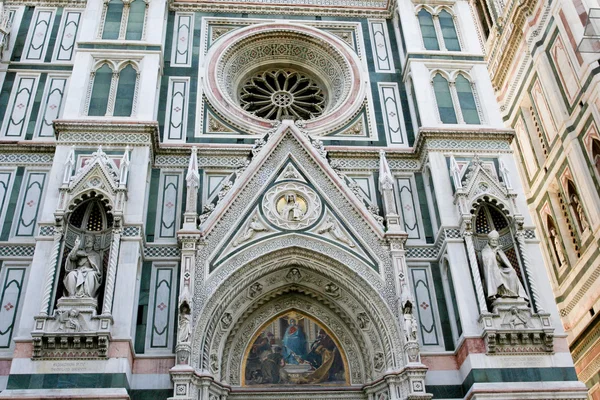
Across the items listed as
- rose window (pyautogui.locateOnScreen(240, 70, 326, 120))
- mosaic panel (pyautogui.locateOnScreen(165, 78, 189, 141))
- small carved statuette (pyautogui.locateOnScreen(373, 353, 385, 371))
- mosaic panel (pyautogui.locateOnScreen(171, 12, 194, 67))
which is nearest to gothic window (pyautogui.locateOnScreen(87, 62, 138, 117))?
mosaic panel (pyautogui.locateOnScreen(165, 78, 189, 141))

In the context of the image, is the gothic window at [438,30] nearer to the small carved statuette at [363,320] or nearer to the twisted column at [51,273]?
the small carved statuette at [363,320]

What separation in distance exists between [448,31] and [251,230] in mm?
7820

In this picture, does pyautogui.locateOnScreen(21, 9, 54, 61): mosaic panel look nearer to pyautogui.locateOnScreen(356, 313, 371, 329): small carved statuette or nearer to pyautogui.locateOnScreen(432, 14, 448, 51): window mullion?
pyautogui.locateOnScreen(432, 14, 448, 51): window mullion

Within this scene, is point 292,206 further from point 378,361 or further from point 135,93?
point 135,93

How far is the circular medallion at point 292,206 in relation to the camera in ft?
48.9

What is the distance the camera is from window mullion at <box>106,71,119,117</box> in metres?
16.0

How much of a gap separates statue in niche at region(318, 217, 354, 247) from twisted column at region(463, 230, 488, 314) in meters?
2.25

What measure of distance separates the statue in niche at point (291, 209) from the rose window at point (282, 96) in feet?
10.5

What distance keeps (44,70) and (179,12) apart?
3.79 metres

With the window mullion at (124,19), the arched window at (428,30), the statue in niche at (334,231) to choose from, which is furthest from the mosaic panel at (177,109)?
the arched window at (428,30)

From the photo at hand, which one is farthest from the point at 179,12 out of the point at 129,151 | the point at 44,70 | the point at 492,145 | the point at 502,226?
the point at 502,226

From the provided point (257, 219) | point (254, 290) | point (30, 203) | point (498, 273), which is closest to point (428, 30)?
point (257, 219)

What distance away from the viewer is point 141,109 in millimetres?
16031

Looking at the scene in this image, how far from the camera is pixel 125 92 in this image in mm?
16469
